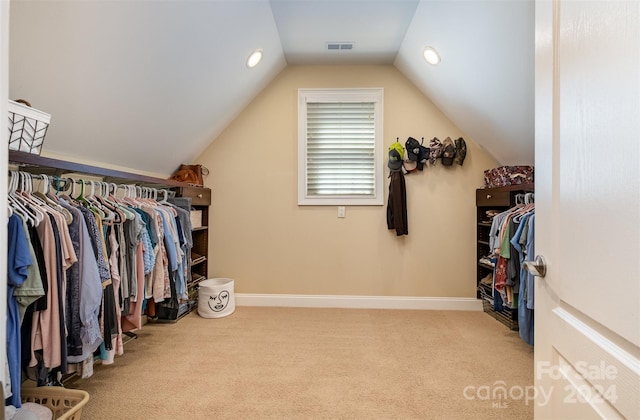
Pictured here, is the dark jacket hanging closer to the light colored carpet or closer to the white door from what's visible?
the light colored carpet

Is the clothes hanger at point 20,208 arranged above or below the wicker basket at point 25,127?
below

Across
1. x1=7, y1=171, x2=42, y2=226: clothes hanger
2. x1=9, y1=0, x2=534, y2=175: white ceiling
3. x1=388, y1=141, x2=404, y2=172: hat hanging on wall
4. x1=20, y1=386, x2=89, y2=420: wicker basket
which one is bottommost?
x1=20, y1=386, x2=89, y2=420: wicker basket

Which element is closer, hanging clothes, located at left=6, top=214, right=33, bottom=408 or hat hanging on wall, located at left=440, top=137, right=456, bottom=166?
hanging clothes, located at left=6, top=214, right=33, bottom=408

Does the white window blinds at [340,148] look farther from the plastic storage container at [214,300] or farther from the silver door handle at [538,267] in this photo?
the silver door handle at [538,267]

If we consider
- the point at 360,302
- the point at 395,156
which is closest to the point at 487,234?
the point at 395,156

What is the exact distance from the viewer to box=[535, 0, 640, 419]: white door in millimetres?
528

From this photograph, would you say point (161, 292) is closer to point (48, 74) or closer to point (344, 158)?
point (48, 74)

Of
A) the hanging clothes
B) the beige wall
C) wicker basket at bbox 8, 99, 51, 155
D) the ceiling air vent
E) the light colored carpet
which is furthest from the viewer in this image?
the beige wall

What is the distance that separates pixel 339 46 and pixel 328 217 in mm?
1708

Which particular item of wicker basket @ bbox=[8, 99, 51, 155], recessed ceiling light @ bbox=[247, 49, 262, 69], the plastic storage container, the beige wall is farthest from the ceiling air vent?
the plastic storage container

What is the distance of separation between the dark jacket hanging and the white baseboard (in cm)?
76

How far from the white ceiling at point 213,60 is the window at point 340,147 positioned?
0.40 metres

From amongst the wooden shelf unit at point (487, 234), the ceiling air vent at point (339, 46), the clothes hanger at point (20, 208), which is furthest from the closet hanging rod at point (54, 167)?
the wooden shelf unit at point (487, 234)

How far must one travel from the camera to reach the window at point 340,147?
10.5 feet
